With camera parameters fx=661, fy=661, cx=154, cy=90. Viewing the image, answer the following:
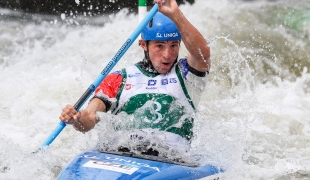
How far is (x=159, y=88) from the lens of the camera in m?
4.43

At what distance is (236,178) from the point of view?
4625 mm

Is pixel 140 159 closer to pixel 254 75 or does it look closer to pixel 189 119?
pixel 189 119

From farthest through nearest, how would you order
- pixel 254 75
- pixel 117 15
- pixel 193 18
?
pixel 117 15 → pixel 193 18 → pixel 254 75

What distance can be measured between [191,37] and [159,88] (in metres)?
0.46

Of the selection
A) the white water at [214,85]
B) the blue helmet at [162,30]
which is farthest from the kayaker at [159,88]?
the white water at [214,85]

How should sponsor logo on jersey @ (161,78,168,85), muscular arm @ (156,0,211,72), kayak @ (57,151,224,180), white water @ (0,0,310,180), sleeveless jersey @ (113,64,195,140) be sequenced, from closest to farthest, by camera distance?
kayak @ (57,151,224,180)
muscular arm @ (156,0,211,72)
sleeveless jersey @ (113,64,195,140)
sponsor logo on jersey @ (161,78,168,85)
white water @ (0,0,310,180)

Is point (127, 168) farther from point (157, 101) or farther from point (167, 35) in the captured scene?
point (167, 35)

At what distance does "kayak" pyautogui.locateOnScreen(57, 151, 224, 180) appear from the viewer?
3693mm

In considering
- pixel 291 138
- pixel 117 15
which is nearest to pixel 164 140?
pixel 291 138

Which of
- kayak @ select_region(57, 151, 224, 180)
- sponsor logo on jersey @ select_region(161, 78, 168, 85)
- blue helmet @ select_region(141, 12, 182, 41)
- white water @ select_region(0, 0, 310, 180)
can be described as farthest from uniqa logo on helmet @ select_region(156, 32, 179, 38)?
kayak @ select_region(57, 151, 224, 180)

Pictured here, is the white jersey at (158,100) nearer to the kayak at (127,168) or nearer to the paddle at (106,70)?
the paddle at (106,70)

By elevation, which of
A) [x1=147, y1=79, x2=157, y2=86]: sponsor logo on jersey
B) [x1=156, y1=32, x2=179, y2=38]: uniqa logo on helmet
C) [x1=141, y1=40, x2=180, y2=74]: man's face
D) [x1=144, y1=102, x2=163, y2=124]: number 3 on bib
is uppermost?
[x1=156, y1=32, x2=179, y2=38]: uniqa logo on helmet

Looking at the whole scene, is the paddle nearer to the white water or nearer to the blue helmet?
the blue helmet

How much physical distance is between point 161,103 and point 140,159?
1.72 feet
